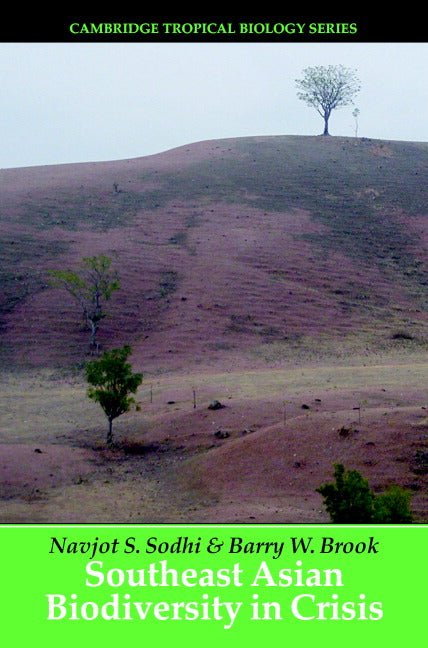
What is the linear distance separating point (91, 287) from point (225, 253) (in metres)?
8.00

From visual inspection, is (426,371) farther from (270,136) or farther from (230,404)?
(270,136)

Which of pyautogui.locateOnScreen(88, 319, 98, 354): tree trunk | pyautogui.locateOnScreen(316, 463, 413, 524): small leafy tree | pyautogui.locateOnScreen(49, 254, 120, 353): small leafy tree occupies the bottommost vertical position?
pyautogui.locateOnScreen(316, 463, 413, 524): small leafy tree

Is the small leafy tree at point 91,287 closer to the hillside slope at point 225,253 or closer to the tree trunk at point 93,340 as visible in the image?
the tree trunk at point 93,340

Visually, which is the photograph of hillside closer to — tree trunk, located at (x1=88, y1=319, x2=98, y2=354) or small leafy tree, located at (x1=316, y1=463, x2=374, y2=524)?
tree trunk, located at (x1=88, y1=319, x2=98, y2=354)

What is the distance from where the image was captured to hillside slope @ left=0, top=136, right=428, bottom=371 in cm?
2383

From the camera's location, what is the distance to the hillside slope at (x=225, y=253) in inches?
938

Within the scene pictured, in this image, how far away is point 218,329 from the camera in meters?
24.3

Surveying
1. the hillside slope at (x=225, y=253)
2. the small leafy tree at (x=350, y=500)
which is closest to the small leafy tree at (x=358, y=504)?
the small leafy tree at (x=350, y=500)

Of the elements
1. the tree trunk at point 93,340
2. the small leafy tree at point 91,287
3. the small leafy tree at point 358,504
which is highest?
the small leafy tree at point 91,287

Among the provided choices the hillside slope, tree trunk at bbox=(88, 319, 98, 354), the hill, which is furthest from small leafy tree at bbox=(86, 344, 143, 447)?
tree trunk at bbox=(88, 319, 98, 354)

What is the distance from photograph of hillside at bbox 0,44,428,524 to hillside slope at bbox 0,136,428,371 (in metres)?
0.12

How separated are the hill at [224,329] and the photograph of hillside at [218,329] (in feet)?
0.23

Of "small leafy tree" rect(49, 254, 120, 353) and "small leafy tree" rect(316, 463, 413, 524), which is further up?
"small leafy tree" rect(49, 254, 120, 353)

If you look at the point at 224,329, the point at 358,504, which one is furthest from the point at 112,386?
the point at 224,329
